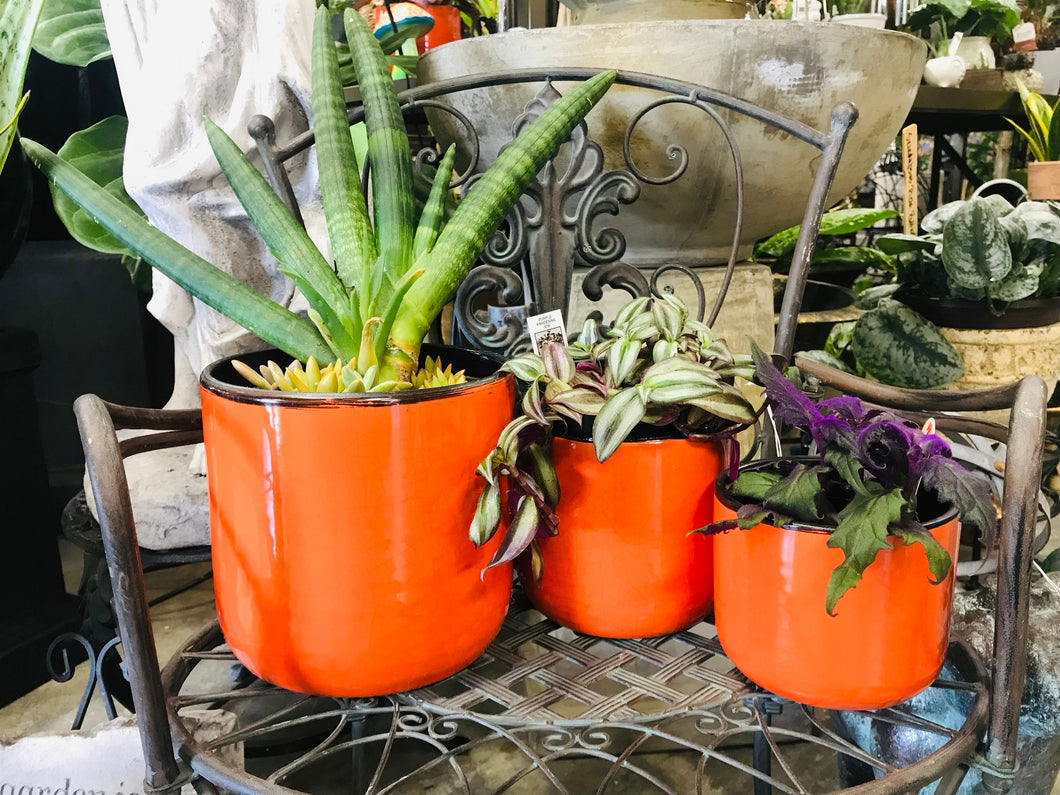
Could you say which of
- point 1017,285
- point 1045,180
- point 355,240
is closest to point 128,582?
point 355,240

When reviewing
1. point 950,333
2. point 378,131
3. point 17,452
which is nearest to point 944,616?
point 378,131

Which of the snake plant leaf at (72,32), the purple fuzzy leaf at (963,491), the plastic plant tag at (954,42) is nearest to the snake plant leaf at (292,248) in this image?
the purple fuzzy leaf at (963,491)

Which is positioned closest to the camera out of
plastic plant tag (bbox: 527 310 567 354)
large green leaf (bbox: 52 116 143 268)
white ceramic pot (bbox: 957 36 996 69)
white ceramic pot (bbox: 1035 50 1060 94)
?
plastic plant tag (bbox: 527 310 567 354)

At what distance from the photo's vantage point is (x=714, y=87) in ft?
2.43

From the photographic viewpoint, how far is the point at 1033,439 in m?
0.42

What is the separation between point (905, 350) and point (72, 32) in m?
1.32

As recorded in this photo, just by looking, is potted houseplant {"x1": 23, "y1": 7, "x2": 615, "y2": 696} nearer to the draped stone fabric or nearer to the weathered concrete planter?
the draped stone fabric

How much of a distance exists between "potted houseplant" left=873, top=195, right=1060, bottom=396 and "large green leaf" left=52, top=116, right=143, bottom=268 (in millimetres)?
1156

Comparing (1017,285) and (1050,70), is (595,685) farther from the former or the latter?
(1050,70)

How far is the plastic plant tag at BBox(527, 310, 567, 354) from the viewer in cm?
62

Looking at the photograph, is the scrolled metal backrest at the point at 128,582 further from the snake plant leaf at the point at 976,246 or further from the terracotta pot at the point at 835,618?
the snake plant leaf at the point at 976,246

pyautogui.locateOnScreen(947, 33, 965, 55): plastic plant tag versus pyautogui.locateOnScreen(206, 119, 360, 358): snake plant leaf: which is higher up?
pyautogui.locateOnScreen(947, 33, 965, 55): plastic plant tag

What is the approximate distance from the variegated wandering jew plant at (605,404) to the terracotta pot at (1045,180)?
1720 mm

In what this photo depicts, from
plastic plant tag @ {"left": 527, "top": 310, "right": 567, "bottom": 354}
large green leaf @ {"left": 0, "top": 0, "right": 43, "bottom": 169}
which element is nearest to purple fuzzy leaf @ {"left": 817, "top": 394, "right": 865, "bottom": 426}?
plastic plant tag @ {"left": 527, "top": 310, "right": 567, "bottom": 354}
